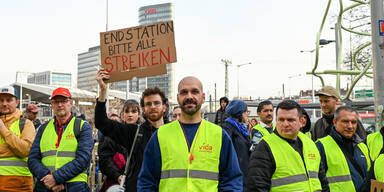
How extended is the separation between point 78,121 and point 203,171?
241 cm

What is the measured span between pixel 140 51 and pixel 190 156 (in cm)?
200

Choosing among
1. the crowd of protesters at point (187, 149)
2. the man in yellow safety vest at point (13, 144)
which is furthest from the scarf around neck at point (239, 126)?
the man in yellow safety vest at point (13, 144)

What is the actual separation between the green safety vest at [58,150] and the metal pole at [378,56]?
14.8 ft

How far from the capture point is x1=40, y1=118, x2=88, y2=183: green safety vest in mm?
4391

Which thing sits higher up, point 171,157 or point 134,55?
point 134,55

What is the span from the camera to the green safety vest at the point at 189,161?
281 cm

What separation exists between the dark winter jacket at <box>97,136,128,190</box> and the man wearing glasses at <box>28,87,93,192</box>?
0.86 feet

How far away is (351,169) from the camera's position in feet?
13.2

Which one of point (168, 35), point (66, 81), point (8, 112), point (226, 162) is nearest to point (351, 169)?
point (226, 162)

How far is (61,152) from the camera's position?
4410mm

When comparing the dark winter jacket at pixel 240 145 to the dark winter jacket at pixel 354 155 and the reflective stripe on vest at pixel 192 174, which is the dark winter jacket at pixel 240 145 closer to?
the dark winter jacket at pixel 354 155

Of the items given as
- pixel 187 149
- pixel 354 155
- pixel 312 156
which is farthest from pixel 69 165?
pixel 354 155

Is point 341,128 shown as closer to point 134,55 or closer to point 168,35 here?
point 168,35

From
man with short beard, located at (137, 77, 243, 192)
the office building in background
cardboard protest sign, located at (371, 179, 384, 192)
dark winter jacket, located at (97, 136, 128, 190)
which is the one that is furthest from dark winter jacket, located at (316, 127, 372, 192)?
the office building in background
